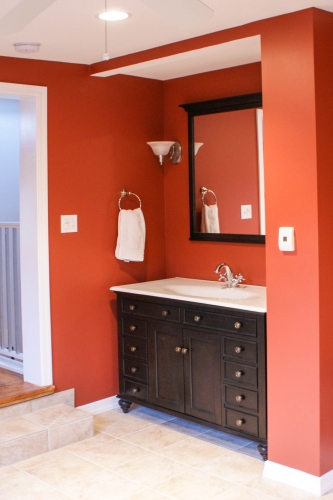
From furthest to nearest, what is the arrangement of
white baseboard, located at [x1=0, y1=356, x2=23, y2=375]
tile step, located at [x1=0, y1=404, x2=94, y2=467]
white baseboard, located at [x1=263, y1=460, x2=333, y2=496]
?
white baseboard, located at [x1=0, y1=356, x2=23, y2=375]
tile step, located at [x1=0, y1=404, x2=94, y2=467]
white baseboard, located at [x1=263, y1=460, x2=333, y2=496]

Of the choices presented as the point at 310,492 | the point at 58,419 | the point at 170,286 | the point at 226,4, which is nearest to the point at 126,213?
the point at 170,286

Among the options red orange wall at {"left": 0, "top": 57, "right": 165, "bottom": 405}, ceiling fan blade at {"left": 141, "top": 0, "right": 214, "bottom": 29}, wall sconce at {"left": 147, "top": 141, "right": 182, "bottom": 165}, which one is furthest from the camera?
wall sconce at {"left": 147, "top": 141, "right": 182, "bottom": 165}

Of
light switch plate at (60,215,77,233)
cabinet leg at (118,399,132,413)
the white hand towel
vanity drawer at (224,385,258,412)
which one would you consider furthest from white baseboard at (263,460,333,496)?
light switch plate at (60,215,77,233)

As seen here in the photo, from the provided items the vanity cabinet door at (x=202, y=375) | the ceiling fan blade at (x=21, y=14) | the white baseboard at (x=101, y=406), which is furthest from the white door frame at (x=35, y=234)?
the ceiling fan blade at (x=21, y=14)

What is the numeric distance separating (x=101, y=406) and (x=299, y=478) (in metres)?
1.51

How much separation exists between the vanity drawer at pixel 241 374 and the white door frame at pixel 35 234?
112 centimetres

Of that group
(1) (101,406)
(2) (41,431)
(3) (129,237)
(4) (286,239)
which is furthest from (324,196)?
(1) (101,406)

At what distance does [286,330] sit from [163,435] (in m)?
1.15

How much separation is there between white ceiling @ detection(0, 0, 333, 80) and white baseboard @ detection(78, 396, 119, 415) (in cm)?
208

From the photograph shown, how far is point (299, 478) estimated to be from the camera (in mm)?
2955

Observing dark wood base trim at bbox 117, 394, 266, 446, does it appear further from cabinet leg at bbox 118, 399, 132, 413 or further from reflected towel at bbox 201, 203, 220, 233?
reflected towel at bbox 201, 203, 220, 233

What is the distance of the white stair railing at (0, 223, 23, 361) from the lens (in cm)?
450

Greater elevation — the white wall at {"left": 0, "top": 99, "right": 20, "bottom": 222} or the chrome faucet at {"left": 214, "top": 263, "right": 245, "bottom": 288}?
the white wall at {"left": 0, "top": 99, "right": 20, "bottom": 222}

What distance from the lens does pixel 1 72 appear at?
3.49 m
